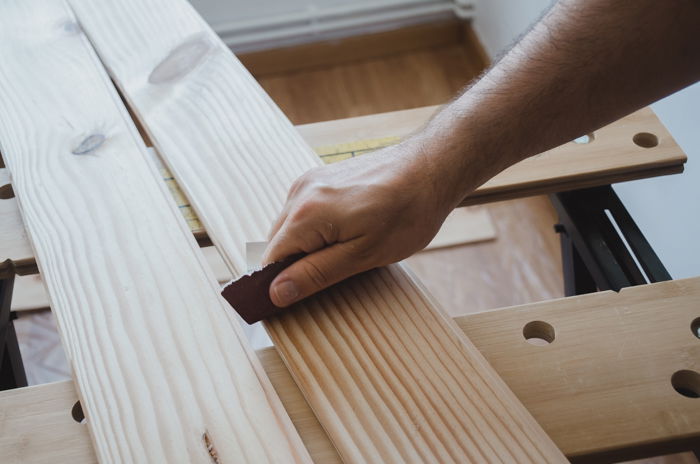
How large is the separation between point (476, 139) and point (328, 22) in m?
2.29

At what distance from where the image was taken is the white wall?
1458mm

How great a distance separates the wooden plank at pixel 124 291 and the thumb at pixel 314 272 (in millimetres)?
77

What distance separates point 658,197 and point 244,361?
4.33ft

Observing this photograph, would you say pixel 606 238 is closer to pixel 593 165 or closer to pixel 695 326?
pixel 593 165

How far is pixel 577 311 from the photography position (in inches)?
33.8

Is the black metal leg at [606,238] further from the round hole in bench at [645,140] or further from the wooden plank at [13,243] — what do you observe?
the wooden plank at [13,243]

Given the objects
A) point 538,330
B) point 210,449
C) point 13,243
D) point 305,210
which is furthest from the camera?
point 13,243

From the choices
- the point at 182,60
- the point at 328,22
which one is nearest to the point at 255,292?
the point at 182,60

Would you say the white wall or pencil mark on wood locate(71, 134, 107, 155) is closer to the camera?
pencil mark on wood locate(71, 134, 107, 155)

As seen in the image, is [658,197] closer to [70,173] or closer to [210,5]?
[70,173]

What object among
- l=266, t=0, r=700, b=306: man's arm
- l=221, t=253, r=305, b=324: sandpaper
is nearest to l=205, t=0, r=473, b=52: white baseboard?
l=266, t=0, r=700, b=306: man's arm

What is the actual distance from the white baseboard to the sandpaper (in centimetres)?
229

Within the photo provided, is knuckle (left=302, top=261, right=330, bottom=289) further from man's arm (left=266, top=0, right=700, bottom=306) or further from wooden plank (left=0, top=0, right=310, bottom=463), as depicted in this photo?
wooden plank (left=0, top=0, right=310, bottom=463)

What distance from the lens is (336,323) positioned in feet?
2.47
